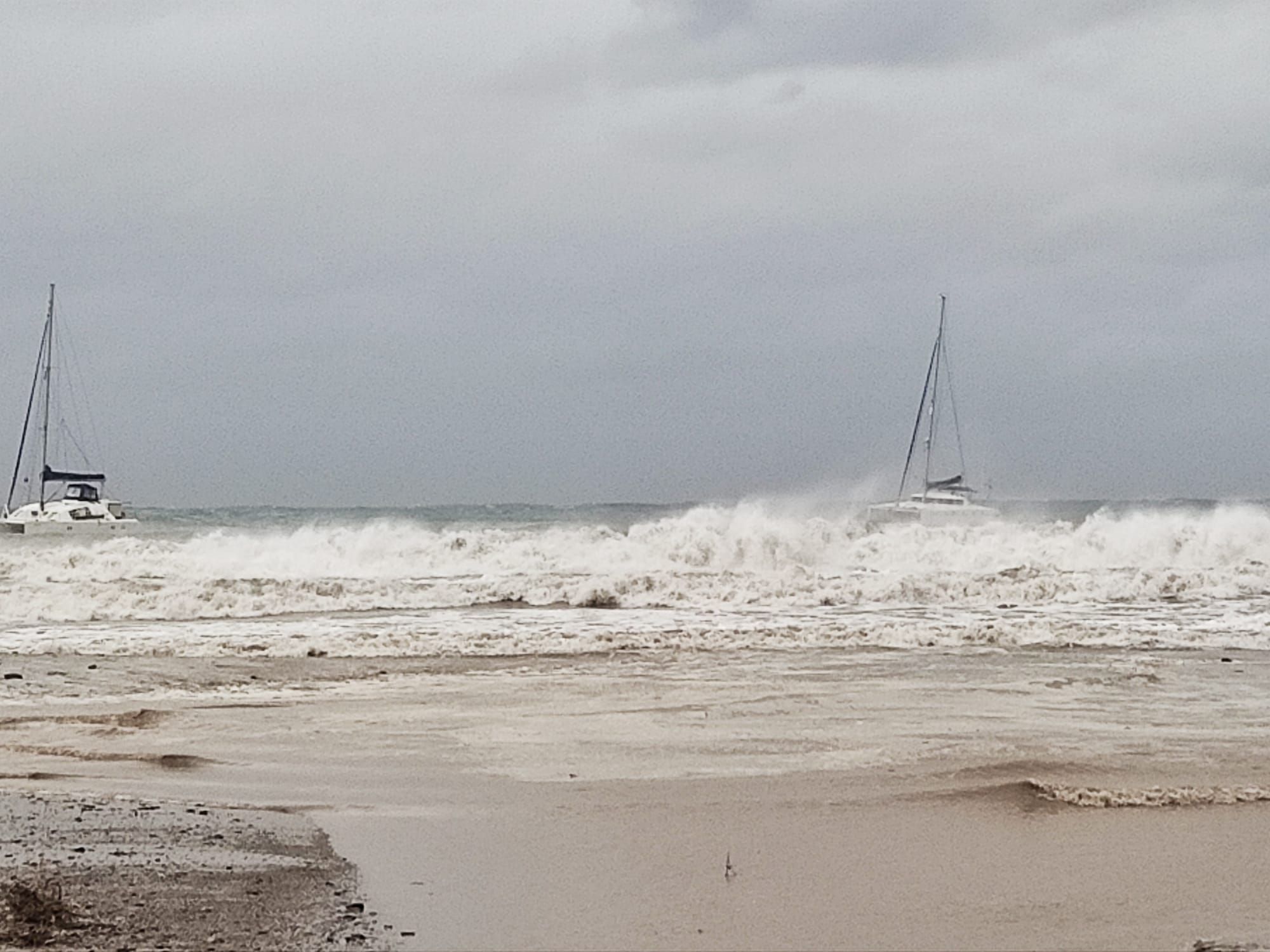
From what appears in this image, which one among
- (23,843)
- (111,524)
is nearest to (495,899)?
(23,843)

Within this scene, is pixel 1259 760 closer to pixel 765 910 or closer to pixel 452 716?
pixel 765 910

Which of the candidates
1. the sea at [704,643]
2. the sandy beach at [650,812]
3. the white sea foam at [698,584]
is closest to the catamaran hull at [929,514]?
the white sea foam at [698,584]

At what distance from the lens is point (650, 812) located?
786 cm

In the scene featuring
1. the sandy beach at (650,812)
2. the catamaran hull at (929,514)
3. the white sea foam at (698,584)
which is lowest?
the sandy beach at (650,812)

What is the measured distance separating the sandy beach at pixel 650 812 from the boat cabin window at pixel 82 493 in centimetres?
3903

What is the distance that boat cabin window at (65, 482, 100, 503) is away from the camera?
163 ft

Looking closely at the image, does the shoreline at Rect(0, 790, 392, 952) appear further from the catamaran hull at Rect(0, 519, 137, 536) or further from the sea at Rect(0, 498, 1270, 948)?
the catamaran hull at Rect(0, 519, 137, 536)

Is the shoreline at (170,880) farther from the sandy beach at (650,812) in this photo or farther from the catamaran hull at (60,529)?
the catamaran hull at (60,529)

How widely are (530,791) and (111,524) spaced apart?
43721 millimetres

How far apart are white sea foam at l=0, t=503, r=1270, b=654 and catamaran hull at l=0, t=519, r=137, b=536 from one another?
1437 cm

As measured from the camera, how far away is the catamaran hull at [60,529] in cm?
4700

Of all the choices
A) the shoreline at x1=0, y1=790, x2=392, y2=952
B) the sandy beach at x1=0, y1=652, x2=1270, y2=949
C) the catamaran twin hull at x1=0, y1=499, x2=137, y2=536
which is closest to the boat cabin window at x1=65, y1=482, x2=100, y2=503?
the catamaran twin hull at x1=0, y1=499, x2=137, y2=536

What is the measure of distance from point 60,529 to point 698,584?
31790mm

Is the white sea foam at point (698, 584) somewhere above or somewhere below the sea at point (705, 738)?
above
